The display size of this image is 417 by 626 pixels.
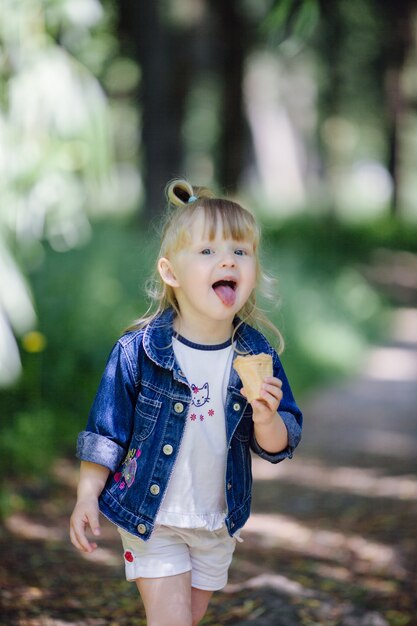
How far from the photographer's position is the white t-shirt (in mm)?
2506

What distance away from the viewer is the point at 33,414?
603 centimetres

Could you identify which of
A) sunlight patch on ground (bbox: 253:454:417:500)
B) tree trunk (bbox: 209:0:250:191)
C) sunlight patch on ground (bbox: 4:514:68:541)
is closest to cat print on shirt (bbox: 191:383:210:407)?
sunlight patch on ground (bbox: 4:514:68:541)

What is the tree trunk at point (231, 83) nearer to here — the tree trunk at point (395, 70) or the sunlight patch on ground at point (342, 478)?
the tree trunk at point (395, 70)

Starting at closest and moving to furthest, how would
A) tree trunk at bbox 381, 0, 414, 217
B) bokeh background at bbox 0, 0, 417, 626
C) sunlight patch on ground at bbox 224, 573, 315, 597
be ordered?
bokeh background at bbox 0, 0, 417, 626
sunlight patch on ground at bbox 224, 573, 315, 597
tree trunk at bbox 381, 0, 414, 217

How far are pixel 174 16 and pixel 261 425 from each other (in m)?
9.81

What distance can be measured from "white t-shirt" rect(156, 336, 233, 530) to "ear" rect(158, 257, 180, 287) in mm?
179

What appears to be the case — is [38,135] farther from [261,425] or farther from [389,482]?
[389,482]

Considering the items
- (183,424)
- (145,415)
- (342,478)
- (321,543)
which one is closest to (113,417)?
(145,415)

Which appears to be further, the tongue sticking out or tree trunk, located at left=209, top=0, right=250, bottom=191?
tree trunk, located at left=209, top=0, right=250, bottom=191

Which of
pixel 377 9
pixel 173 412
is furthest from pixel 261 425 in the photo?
pixel 377 9

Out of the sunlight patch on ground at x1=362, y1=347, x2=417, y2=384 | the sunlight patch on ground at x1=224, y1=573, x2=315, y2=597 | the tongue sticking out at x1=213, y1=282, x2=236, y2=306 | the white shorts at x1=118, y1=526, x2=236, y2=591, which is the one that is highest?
the sunlight patch on ground at x1=362, y1=347, x2=417, y2=384

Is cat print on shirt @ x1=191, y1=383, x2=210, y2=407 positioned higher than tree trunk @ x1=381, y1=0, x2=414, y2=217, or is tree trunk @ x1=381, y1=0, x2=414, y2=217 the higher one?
tree trunk @ x1=381, y1=0, x2=414, y2=217

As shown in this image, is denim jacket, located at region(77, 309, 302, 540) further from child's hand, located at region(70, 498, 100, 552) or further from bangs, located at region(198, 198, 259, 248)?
bangs, located at region(198, 198, 259, 248)

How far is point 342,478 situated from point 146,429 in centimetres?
400
